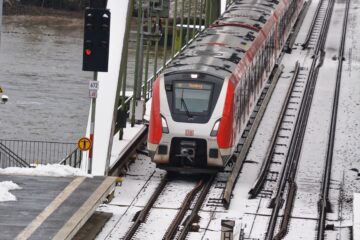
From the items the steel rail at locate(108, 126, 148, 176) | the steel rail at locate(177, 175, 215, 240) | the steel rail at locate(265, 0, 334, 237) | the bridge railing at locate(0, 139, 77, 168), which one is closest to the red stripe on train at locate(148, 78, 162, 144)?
the steel rail at locate(108, 126, 148, 176)

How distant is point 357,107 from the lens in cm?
4600

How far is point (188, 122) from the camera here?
32875mm

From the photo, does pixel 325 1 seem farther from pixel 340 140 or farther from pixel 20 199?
pixel 20 199

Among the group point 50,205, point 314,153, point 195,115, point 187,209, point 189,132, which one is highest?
point 195,115

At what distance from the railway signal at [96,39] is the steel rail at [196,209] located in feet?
12.1

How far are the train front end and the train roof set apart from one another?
423mm

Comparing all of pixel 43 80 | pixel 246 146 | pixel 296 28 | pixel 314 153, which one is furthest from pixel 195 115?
pixel 43 80

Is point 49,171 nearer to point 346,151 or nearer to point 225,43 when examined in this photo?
point 225,43

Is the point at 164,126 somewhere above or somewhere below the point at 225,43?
below

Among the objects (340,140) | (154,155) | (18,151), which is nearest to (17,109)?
(18,151)

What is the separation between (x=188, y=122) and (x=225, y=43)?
209 inches

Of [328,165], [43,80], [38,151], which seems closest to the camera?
[328,165]

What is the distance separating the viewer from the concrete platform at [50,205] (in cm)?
2600

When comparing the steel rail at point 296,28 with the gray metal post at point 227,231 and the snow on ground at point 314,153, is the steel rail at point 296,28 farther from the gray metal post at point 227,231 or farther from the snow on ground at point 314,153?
the gray metal post at point 227,231
